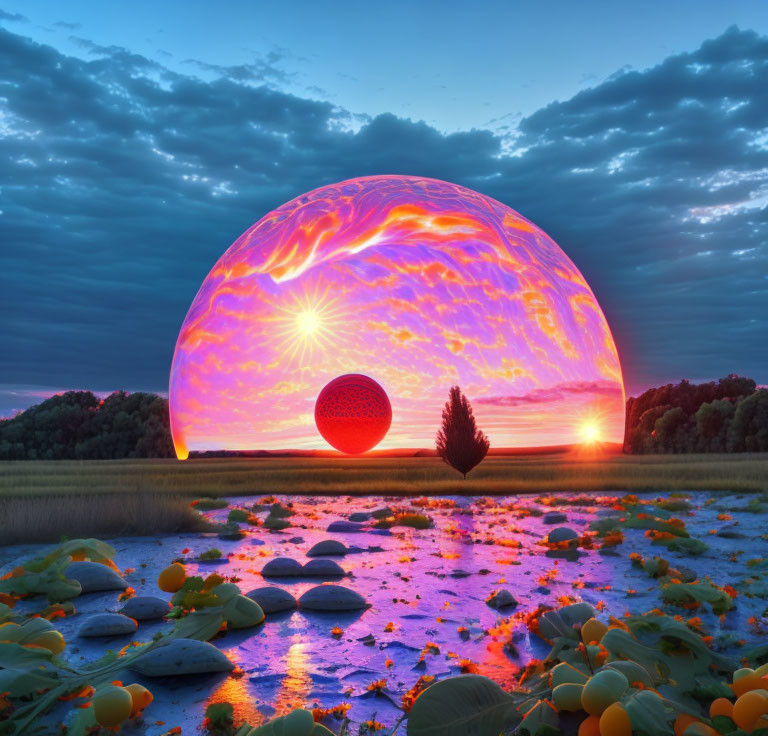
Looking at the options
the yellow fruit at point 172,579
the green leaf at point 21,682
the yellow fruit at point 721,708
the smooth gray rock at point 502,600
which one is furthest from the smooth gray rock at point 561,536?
the green leaf at point 21,682

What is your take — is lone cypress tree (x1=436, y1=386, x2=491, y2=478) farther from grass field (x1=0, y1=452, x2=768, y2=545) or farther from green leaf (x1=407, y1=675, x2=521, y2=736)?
green leaf (x1=407, y1=675, x2=521, y2=736)

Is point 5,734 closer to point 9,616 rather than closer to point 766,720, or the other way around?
point 9,616

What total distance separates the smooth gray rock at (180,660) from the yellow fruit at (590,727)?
2761mm

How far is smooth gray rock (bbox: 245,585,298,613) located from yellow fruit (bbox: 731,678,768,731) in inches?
167

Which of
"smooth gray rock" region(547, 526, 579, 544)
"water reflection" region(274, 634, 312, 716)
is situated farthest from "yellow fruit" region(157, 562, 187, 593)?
"smooth gray rock" region(547, 526, 579, 544)

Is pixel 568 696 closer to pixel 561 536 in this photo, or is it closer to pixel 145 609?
pixel 145 609

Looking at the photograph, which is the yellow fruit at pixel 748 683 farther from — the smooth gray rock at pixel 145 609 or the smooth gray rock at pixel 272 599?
the smooth gray rock at pixel 145 609


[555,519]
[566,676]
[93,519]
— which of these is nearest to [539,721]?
[566,676]

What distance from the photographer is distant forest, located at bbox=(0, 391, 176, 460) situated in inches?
2009

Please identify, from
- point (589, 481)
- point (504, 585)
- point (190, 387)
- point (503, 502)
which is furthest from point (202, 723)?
point (589, 481)

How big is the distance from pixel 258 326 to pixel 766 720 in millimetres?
15022

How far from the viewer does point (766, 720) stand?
10.6ft

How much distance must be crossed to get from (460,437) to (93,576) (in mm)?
15205

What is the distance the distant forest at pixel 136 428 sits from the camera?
48.8 metres
